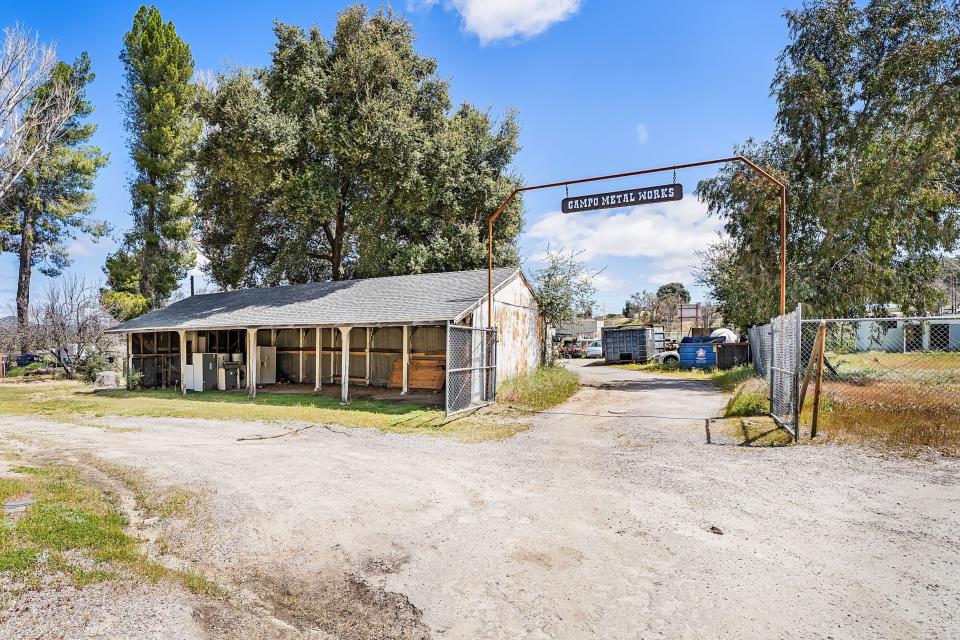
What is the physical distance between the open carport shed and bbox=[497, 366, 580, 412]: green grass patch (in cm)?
55

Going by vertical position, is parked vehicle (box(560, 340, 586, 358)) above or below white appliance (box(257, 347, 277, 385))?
below

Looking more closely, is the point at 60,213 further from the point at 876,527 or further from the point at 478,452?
the point at 876,527

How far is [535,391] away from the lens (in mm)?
13914

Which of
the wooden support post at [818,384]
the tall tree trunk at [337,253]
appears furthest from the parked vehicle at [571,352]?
the wooden support post at [818,384]

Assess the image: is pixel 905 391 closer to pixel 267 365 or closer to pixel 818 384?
pixel 818 384

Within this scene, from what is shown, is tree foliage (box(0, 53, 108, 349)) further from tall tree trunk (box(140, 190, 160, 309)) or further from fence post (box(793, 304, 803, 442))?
fence post (box(793, 304, 803, 442))

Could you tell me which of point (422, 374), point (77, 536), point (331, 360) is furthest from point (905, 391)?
point (331, 360)

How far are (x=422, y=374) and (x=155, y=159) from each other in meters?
22.1

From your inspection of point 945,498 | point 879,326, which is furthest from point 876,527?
point 879,326

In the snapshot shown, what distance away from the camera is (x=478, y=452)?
8.12 m

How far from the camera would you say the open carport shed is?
13516 mm

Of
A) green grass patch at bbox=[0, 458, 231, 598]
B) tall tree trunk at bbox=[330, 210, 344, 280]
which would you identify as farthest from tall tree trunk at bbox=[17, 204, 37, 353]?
green grass patch at bbox=[0, 458, 231, 598]

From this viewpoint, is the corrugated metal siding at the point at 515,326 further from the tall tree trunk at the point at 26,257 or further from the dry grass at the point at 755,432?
the tall tree trunk at the point at 26,257

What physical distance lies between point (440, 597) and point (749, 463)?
17.5 feet
